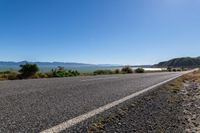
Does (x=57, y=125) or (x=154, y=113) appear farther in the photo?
(x=154, y=113)

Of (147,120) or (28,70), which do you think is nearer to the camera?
(147,120)

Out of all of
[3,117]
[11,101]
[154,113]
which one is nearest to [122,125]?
[154,113]

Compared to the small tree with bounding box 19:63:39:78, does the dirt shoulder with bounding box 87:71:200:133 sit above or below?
below

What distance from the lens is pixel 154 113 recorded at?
6148 millimetres

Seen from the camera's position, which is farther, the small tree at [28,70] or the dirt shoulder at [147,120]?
the small tree at [28,70]

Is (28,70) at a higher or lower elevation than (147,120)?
higher

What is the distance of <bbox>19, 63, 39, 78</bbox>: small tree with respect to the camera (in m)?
19.8

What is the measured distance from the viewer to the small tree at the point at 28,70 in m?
19.8

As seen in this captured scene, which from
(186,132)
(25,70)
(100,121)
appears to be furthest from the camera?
(25,70)

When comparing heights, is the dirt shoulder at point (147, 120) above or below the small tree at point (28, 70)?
below

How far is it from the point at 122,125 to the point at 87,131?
2.76ft

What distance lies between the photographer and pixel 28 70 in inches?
807

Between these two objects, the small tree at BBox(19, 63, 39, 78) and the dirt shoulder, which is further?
the small tree at BBox(19, 63, 39, 78)

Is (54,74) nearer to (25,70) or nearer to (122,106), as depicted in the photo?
(25,70)
